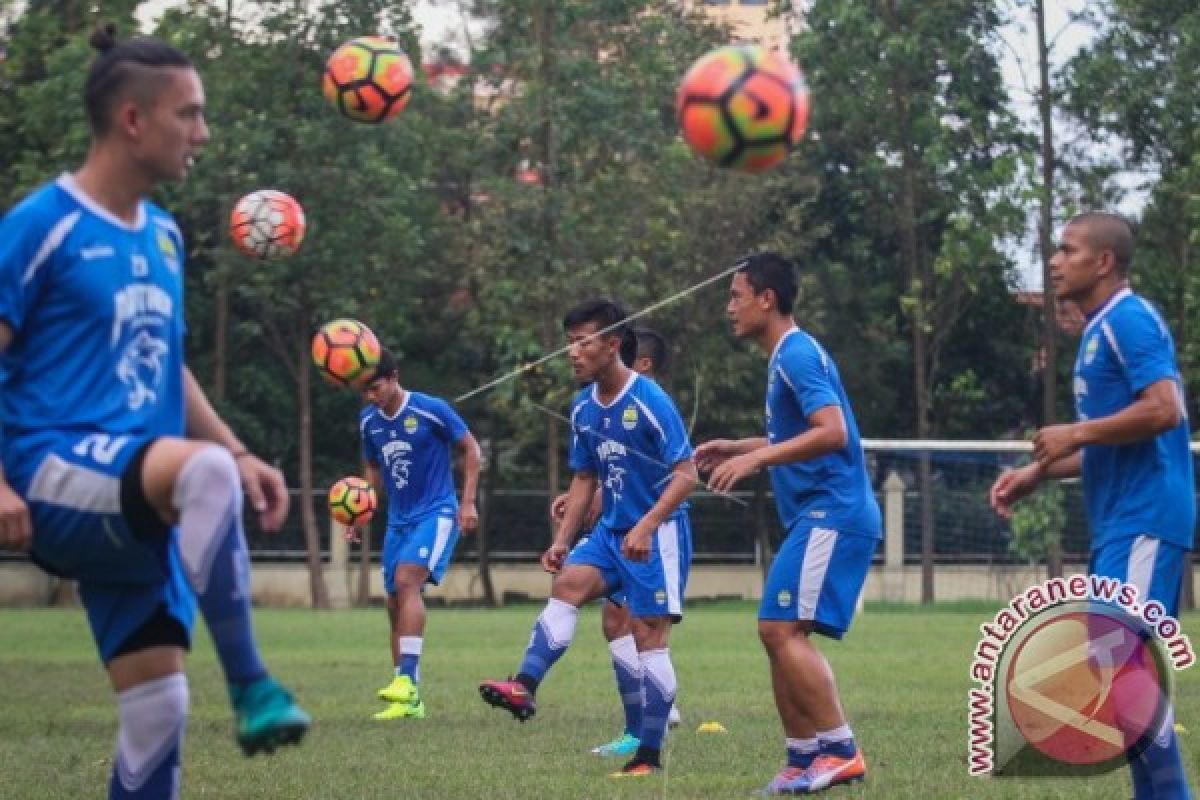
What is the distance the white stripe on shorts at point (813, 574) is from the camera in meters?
10.4

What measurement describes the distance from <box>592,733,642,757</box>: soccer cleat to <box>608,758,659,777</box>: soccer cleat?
71cm

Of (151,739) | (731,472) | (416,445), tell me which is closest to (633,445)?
(731,472)

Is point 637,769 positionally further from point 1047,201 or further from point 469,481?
point 1047,201

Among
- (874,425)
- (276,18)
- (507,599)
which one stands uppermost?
(276,18)

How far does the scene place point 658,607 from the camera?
12.7m

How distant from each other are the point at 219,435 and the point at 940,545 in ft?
114

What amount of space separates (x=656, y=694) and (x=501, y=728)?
7.86ft

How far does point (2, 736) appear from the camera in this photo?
14.0m

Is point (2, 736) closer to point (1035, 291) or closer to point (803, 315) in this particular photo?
point (803, 315)

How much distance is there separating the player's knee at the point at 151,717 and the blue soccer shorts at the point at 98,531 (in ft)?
0.51

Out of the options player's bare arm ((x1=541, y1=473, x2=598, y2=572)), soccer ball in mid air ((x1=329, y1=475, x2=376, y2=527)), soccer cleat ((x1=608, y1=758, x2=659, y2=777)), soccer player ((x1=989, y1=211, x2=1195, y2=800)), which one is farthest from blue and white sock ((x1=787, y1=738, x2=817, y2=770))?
soccer ball in mid air ((x1=329, y1=475, x2=376, y2=527))

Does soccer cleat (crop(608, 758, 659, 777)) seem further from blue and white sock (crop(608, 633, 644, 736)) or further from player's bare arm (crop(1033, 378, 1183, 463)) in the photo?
player's bare arm (crop(1033, 378, 1183, 463))

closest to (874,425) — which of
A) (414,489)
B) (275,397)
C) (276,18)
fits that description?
(275,397)

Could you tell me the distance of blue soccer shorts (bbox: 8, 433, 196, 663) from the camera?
618 centimetres
